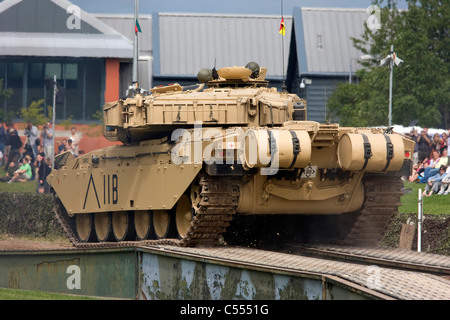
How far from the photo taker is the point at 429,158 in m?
29.0

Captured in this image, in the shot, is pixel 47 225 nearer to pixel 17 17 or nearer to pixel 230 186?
pixel 230 186

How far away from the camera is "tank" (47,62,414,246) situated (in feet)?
57.5

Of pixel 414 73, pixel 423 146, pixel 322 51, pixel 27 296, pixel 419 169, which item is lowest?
pixel 27 296

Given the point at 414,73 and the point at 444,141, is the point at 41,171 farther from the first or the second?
the point at 414,73

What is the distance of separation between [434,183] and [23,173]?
12.7 metres

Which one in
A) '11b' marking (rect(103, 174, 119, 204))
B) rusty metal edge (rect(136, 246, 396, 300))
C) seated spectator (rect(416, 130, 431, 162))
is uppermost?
seated spectator (rect(416, 130, 431, 162))

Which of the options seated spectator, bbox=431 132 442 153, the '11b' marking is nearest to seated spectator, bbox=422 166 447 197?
seated spectator, bbox=431 132 442 153

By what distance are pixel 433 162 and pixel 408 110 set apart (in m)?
10.3

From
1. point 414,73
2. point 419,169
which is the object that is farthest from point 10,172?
point 414,73

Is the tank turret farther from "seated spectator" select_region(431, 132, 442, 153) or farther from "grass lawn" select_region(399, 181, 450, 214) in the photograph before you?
"seated spectator" select_region(431, 132, 442, 153)

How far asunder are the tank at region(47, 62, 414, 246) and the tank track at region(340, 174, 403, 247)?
18 mm

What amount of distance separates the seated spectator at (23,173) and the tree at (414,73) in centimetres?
1249

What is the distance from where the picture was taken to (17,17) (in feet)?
126

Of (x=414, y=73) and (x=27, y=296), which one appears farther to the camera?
(x=414, y=73)
